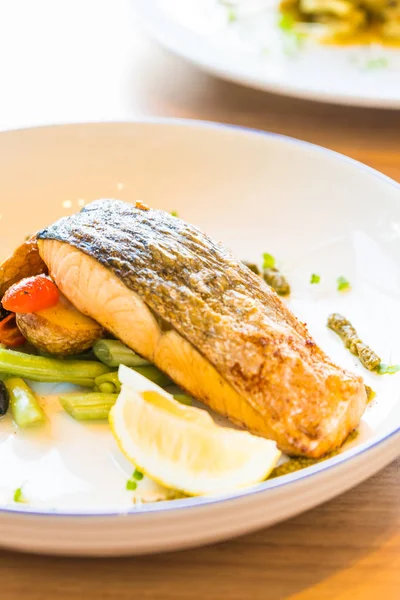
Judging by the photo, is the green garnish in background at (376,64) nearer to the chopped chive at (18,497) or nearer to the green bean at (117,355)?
the green bean at (117,355)

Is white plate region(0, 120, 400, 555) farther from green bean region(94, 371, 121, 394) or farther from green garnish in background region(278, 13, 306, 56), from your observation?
green garnish in background region(278, 13, 306, 56)

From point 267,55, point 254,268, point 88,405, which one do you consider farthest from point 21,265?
point 267,55

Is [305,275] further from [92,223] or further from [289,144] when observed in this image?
[92,223]

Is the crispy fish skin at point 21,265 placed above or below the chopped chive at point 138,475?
above

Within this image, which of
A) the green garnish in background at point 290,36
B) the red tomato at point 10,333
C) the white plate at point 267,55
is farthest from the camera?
the green garnish in background at point 290,36

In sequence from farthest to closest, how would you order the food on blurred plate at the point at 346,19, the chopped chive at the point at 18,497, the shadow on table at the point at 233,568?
the food on blurred plate at the point at 346,19 → the chopped chive at the point at 18,497 → the shadow on table at the point at 233,568

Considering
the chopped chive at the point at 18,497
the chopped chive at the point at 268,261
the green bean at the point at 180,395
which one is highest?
the chopped chive at the point at 268,261

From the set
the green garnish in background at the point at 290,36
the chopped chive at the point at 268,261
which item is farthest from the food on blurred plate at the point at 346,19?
the chopped chive at the point at 268,261

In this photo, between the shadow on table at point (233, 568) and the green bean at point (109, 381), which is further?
the green bean at point (109, 381)
